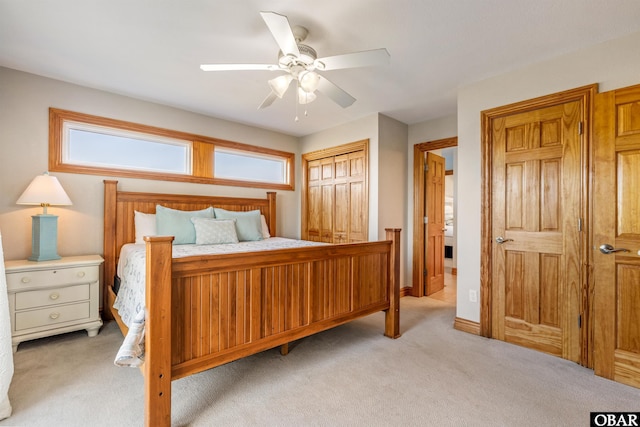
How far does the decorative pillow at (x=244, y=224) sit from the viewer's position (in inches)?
142

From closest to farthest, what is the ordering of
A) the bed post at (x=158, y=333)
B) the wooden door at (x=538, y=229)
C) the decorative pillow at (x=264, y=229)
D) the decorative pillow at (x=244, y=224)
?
the bed post at (x=158, y=333) < the wooden door at (x=538, y=229) < the decorative pillow at (x=244, y=224) < the decorative pillow at (x=264, y=229)

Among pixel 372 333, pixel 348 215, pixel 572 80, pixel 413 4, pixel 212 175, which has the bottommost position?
pixel 372 333

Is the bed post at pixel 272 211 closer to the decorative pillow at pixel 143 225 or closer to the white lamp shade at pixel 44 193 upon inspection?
the decorative pillow at pixel 143 225

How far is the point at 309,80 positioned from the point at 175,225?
7.01 feet

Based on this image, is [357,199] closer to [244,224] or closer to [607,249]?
[244,224]

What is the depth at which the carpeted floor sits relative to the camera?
5.29 feet

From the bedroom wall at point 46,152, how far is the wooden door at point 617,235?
406cm

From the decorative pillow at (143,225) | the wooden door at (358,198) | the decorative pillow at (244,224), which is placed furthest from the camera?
the wooden door at (358,198)

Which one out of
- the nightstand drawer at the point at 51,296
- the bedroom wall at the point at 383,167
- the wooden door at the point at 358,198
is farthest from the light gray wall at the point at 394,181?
the nightstand drawer at the point at 51,296

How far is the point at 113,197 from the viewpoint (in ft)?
10.3

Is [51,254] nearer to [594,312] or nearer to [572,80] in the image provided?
[594,312]

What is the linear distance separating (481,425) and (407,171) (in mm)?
3221

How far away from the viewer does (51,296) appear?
98.4 inches

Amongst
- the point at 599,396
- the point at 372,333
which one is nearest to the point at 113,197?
the point at 372,333
